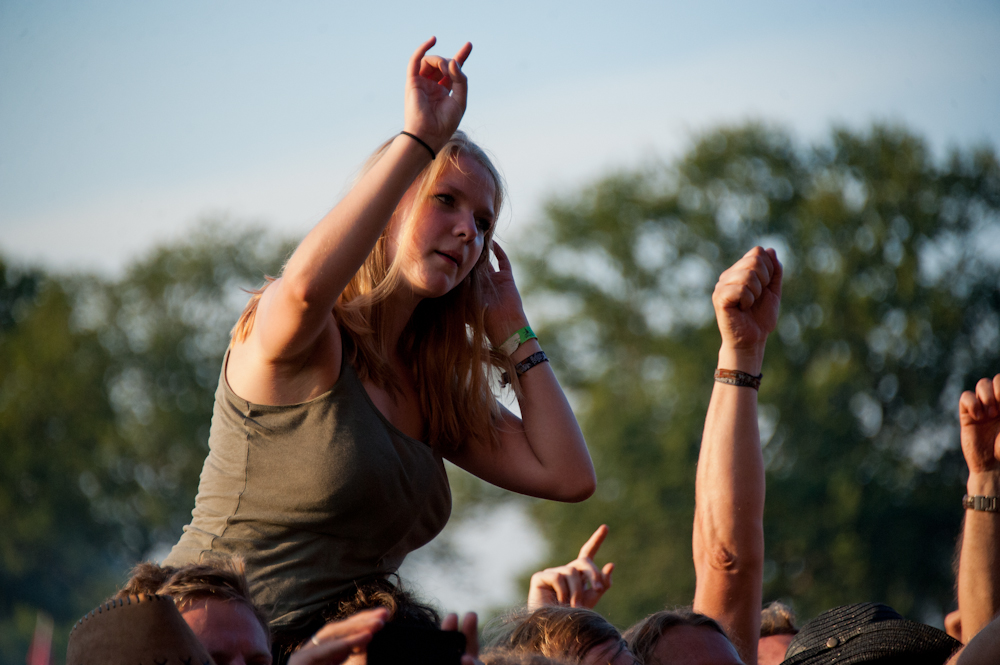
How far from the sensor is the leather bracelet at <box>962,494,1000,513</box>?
2.79 m

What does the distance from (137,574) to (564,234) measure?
2026 cm

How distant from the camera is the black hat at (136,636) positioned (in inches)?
63.1

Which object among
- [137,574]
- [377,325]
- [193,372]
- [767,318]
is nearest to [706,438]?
[767,318]

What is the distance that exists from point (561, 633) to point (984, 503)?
1364mm

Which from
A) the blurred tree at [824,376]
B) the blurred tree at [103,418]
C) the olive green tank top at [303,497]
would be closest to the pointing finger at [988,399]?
the olive green tank top at [303,497]

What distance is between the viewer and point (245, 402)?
7.59 feet

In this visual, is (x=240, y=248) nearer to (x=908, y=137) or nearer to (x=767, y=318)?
(x=908, y=137)

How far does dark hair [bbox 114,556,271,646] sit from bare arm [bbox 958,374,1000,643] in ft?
6.28

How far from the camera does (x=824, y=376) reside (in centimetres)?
1856

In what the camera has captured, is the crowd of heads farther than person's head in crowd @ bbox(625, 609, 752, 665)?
No

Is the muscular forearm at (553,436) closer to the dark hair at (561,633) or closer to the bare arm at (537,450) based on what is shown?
the bare arm at (537,450)

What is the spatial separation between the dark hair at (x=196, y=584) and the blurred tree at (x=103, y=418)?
22622 mm

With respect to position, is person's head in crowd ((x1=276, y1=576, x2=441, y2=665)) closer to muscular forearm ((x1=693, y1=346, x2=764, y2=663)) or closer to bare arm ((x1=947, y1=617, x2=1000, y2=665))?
muscular forearm ((x1=693, y1=346, x2=764, y2=663))

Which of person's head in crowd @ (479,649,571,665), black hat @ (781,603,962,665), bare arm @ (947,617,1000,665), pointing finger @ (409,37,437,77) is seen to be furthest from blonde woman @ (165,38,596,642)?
bare arm @ (947,617,1000,665)
